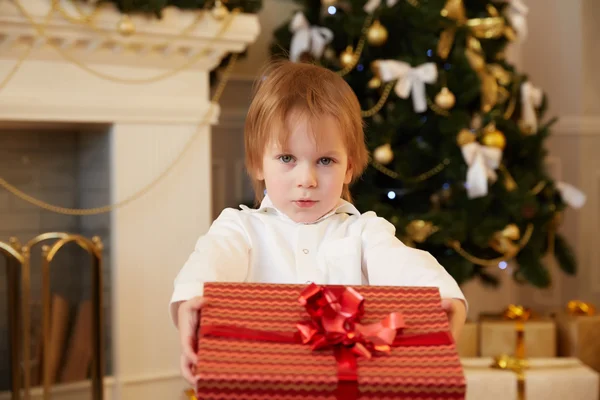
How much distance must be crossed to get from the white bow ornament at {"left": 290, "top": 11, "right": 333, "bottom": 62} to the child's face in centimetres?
145

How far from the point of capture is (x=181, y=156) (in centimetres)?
260

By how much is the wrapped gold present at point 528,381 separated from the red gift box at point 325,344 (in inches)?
62.9

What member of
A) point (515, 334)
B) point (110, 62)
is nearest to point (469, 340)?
point (515, 334)

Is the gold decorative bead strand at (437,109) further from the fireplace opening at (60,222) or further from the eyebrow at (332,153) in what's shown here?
the eyebrow at (332,153)

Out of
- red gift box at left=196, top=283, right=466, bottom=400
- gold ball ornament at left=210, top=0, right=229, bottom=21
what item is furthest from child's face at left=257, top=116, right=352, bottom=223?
gold ball ornament at left=210, top=0, right=229, bottom=21

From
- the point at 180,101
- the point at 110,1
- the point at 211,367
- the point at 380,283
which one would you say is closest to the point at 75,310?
the point at 180,101

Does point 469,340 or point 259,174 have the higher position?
point 259,174

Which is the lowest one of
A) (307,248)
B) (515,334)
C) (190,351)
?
(515,334)

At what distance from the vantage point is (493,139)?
2576mm

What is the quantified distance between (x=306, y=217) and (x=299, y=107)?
0.19 metres

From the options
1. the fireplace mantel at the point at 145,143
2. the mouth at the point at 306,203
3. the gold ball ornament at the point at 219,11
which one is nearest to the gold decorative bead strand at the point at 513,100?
the fireplace mantel at the point at 145,143

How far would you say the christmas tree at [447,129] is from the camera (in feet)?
8.41

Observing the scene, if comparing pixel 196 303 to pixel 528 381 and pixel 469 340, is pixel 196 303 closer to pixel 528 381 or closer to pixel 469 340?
pixel 528 381

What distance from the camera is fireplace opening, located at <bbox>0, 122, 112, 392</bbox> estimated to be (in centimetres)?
252
